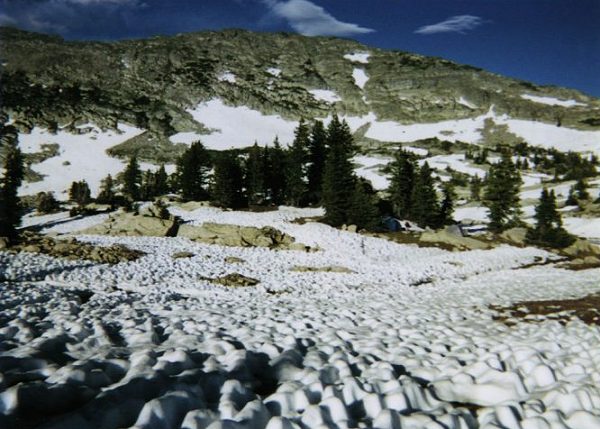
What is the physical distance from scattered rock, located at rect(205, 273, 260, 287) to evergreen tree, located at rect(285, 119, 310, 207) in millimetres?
39049

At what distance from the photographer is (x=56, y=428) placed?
8.83ft

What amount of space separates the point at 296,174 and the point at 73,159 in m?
78.5

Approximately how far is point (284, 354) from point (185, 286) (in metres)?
13.0

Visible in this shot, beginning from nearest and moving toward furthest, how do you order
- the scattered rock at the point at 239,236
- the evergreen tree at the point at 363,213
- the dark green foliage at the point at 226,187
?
the scattered rock at the point at 239,236, the evergreen tree at the point at 363,213, the dark green foliage at the point at 226,187

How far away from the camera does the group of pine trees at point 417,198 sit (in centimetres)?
5350

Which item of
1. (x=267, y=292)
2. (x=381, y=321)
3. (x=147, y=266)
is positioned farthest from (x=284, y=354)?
(x=147, y=266)

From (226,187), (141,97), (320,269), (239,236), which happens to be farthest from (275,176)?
(141,97)

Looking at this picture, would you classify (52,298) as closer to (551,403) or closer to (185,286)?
(185,286)

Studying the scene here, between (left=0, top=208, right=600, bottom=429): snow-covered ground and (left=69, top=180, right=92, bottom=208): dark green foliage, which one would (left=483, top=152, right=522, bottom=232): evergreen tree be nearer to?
(left=0, top=208, right=600, bottom=429): snow-covered ground

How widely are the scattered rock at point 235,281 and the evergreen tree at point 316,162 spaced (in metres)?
40.7

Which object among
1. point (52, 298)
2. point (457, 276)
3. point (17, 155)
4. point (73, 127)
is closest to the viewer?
point (52, 298)

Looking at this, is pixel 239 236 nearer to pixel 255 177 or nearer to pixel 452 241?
pixel 452 241

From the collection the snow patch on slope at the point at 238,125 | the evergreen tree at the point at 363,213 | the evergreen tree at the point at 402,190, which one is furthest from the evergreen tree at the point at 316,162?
the snow patch on slope at the point at 238,125

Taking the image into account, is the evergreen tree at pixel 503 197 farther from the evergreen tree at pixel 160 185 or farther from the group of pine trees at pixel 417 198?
the evergreen tree at pixel 160 185
